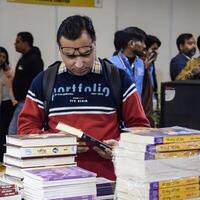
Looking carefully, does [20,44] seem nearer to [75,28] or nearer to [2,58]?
[2,58]

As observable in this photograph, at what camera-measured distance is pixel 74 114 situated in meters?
2.01

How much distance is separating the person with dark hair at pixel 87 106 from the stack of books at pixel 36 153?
29cm

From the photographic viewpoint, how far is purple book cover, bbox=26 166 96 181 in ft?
4.76

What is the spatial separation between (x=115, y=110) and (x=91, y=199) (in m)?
0.60

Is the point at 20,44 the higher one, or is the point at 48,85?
the point at 20,44

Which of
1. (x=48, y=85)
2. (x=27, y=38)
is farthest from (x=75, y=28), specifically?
(x=27, y=38)

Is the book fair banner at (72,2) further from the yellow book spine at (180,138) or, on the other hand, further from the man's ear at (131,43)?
the yellow book spine at (180,138)

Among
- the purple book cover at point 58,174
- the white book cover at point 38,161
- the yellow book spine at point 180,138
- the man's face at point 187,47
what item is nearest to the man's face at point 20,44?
the man's face at point 187,47

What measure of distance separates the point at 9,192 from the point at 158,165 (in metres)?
0.43

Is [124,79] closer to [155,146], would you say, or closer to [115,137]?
[115,137]

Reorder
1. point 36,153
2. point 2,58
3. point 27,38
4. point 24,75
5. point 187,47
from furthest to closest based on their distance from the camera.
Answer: point 187,47, point 2,58, point 27,38, point 24,75, point 36,153

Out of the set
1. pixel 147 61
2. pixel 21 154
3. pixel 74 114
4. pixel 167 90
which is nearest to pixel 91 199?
pixel 21 154

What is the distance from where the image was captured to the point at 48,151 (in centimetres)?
161

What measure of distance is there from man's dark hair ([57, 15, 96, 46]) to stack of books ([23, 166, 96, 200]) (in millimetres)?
563
